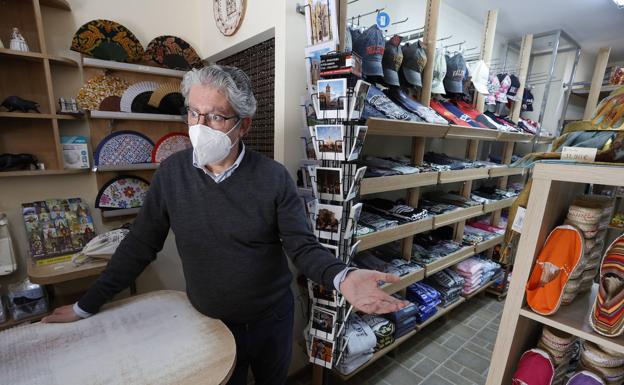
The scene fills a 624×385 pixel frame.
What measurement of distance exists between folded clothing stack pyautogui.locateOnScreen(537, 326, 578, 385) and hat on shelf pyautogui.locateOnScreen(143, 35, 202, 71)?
2.37 meters

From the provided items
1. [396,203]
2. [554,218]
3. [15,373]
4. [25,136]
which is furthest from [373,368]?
[25,136]

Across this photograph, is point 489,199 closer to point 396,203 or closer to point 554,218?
point 396,203

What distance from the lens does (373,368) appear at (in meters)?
2.07

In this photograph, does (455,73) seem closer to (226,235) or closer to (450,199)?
(450,199)

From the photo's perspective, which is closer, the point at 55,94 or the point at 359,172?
the point at 359,172

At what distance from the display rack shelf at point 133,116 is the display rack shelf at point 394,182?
138 centimetres

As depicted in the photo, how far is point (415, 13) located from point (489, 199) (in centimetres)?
176

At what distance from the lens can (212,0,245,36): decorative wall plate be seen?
1639mm

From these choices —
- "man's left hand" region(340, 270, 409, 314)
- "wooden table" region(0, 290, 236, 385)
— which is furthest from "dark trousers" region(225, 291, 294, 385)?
"man's left hand" region(340, 270, 409, 314)

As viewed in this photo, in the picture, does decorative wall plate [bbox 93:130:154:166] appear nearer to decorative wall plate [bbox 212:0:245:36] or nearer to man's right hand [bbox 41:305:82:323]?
decorative wall plate [bbox 212:0:245:36]

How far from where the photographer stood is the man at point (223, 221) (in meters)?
0.96

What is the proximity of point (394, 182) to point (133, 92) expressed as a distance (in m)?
1.75

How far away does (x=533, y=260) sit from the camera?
79 centimetres

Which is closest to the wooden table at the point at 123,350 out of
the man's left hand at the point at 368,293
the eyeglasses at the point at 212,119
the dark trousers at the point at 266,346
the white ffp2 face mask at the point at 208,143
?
the dark trousers at the point at 266,346
